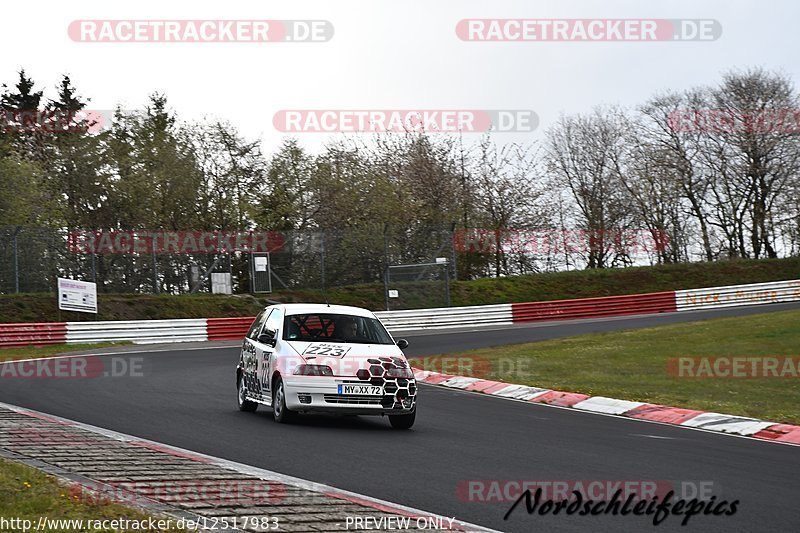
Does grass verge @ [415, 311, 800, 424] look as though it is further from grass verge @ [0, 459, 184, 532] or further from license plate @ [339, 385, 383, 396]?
grass verge @ [0, 459, 184, 532]

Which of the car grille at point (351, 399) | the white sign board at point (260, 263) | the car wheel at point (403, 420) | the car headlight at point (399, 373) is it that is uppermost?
the white sign board at point (260, 263)

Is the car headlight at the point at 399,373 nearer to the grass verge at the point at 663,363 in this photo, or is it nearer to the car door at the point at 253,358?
the car door at the point at 253,358

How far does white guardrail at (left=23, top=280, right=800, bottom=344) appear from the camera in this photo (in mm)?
33312

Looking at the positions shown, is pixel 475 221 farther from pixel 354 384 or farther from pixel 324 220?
pixel 354 384

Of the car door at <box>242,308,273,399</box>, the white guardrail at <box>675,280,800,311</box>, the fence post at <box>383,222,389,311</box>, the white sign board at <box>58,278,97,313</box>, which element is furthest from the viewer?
the white guardrail at <box>675,280,800,311</box>

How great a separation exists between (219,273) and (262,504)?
34.0 metres

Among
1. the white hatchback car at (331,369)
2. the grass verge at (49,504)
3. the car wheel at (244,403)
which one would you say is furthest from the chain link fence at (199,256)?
the grass verge at (49,504)

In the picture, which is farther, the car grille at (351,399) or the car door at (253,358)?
the car door at (253,358)

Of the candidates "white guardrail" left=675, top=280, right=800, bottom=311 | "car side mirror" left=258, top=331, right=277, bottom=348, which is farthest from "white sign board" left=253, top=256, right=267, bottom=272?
"car side mirror" left=258, top=331, right=277, bottom=348

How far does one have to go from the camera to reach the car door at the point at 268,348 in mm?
13289

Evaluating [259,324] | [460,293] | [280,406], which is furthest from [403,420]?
[460,293]

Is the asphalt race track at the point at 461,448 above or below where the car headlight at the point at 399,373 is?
below

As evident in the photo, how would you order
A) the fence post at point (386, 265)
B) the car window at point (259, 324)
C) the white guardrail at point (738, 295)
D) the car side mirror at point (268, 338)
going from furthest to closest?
the white guardrail at point (738, 295) → the fence post at point (386, 265) → the car window at point (259, 324) → the car side mirror at point (268, 338)

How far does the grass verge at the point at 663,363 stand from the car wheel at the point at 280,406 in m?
6.46
